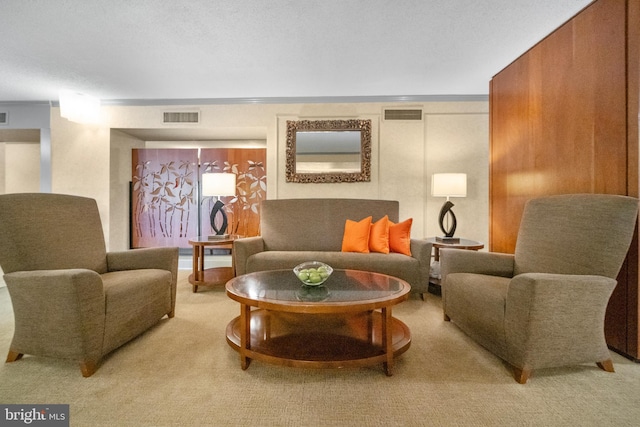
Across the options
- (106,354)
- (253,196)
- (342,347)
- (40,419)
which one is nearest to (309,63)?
(253,196)

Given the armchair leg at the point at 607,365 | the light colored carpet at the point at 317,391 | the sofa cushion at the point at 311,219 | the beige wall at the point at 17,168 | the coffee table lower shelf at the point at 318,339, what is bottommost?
the light colored carpet at the point at 317,391

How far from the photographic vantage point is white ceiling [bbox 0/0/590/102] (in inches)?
91.8

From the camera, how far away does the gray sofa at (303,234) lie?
295 cm

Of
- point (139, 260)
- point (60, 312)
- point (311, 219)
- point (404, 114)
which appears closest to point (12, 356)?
point (60, 312)

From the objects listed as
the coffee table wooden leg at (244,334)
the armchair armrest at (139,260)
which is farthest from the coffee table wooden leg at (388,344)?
the armchair armrest at (139,260)

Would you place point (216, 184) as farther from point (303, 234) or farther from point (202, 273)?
point (303, 234)

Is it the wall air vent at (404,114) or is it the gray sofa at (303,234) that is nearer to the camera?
the gray sofa at (303,234)

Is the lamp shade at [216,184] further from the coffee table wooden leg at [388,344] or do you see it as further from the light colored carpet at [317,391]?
the coffee table wooden leg at [388,344]

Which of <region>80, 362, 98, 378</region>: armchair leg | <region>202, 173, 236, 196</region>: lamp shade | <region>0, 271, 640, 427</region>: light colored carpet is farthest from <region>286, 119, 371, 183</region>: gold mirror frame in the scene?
<region>80, 362, 98, 378</region>: armchair leg

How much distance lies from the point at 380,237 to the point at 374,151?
1.50 metres

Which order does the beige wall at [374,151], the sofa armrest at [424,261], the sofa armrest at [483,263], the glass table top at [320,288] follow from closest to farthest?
the glass table top at [320,288], the sofa armrest at [483,263], the sofa armrest at [424,261], the beige wall at [374,151]

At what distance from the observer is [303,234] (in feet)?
11.2

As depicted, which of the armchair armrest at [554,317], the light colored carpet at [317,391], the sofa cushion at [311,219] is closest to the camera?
the light colored carpet at [317,391]

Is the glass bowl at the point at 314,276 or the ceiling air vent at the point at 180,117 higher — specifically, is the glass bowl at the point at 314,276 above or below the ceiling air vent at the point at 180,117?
below
